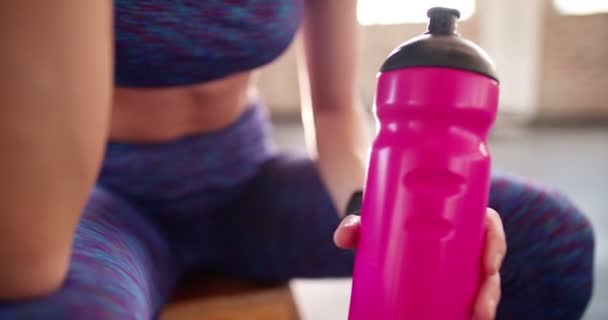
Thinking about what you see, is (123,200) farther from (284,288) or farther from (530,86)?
(530,86)

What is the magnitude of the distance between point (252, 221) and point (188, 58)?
0.76ft

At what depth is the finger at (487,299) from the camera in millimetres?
399

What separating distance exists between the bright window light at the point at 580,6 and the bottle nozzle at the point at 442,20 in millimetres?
2828

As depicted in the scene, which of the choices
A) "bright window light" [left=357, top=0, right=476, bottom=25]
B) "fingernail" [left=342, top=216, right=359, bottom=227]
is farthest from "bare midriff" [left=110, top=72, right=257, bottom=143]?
"bright window light" [left=357, top=0, right=476, bottom=25]

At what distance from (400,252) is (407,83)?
11 centimetres

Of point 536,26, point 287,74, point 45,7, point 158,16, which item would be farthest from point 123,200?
point 536,26

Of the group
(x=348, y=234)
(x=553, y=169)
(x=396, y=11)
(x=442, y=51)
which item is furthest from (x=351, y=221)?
(x=396, y=11)

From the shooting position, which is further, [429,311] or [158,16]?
[158,16]

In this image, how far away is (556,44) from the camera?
9.67 feet

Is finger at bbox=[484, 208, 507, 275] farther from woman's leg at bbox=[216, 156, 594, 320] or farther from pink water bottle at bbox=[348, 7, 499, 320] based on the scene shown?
woman's leg at bbox=[216, 156, 594, 320]

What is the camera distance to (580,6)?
3010mm

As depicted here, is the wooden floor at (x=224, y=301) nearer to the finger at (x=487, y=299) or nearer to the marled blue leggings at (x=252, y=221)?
the marled blue leggings at (x=252, y=221)

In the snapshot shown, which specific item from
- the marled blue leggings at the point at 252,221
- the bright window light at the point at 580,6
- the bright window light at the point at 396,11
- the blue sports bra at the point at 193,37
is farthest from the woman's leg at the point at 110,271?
the bright window light at the point at 580,6

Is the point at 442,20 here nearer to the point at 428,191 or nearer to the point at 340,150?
the point at 428,191
